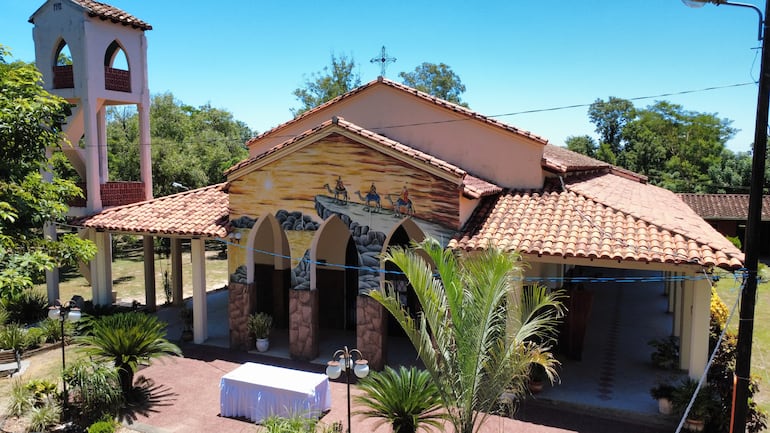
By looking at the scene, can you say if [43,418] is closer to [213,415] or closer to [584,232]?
[213,415]

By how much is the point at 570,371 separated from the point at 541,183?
5072 millimetres

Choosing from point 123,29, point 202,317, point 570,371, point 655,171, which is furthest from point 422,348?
point 655,171

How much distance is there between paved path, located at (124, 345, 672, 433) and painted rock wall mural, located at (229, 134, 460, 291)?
10.8 ft

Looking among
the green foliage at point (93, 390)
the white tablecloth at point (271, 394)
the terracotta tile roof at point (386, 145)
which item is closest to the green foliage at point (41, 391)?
the green foliage at point (93, 390)

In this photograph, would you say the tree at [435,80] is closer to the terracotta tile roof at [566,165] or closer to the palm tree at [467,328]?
the terracotta tile roof at [566,165]

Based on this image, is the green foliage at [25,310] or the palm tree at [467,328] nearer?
the palm tree at [467,328]

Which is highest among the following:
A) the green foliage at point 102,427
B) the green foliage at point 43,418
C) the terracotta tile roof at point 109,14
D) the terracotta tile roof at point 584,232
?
the terracotta tile roof at point 109,14

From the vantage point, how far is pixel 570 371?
14383 millimetres

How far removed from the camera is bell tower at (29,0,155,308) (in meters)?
18.2

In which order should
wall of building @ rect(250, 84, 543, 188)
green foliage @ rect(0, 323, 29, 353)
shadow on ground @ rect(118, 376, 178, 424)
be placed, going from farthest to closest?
wall of building @ rect(250, 84, 543, 188) → green foliage @ rect(0, 323, 29, 353) → shadow on ground @ rect(118, 376, 178, 424)

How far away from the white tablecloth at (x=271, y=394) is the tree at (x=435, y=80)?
50.5 meters

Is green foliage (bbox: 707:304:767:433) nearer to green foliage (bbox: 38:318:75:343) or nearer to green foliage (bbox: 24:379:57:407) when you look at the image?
green foliage (bbox: 24:379:57:407)

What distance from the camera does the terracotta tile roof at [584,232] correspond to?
1101 centimetres

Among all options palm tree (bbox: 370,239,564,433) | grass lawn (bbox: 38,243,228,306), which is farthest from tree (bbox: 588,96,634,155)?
palm tree (bbox: 370,239,564,433)
